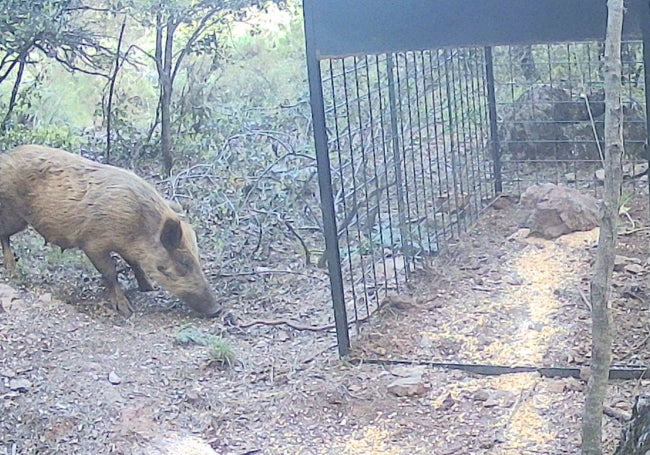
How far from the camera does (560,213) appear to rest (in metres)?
6.62

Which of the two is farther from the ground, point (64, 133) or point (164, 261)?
point (64, 133)

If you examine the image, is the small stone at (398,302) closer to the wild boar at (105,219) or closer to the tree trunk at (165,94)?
the wild boar at (105,219)

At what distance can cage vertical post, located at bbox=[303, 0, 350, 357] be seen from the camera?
15.3ft

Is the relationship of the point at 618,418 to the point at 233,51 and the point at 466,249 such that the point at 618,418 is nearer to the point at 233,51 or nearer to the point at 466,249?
the point at 466,249

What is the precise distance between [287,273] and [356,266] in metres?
0.47

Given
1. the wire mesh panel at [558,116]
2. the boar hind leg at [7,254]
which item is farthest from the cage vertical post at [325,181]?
the wire mesh panel at [558,116]

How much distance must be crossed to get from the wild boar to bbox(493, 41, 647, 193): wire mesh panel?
290cm

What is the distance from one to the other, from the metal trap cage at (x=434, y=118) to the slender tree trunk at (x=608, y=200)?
46.4 inches

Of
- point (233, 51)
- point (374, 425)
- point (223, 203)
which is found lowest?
point (374, 425)

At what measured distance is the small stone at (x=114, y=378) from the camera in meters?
4.88

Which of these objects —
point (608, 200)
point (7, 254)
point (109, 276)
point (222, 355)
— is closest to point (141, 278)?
point (109, 276)

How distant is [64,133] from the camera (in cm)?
878

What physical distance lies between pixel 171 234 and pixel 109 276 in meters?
0.46

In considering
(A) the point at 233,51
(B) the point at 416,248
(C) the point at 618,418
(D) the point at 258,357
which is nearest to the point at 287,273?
(B) the point at 416,248
